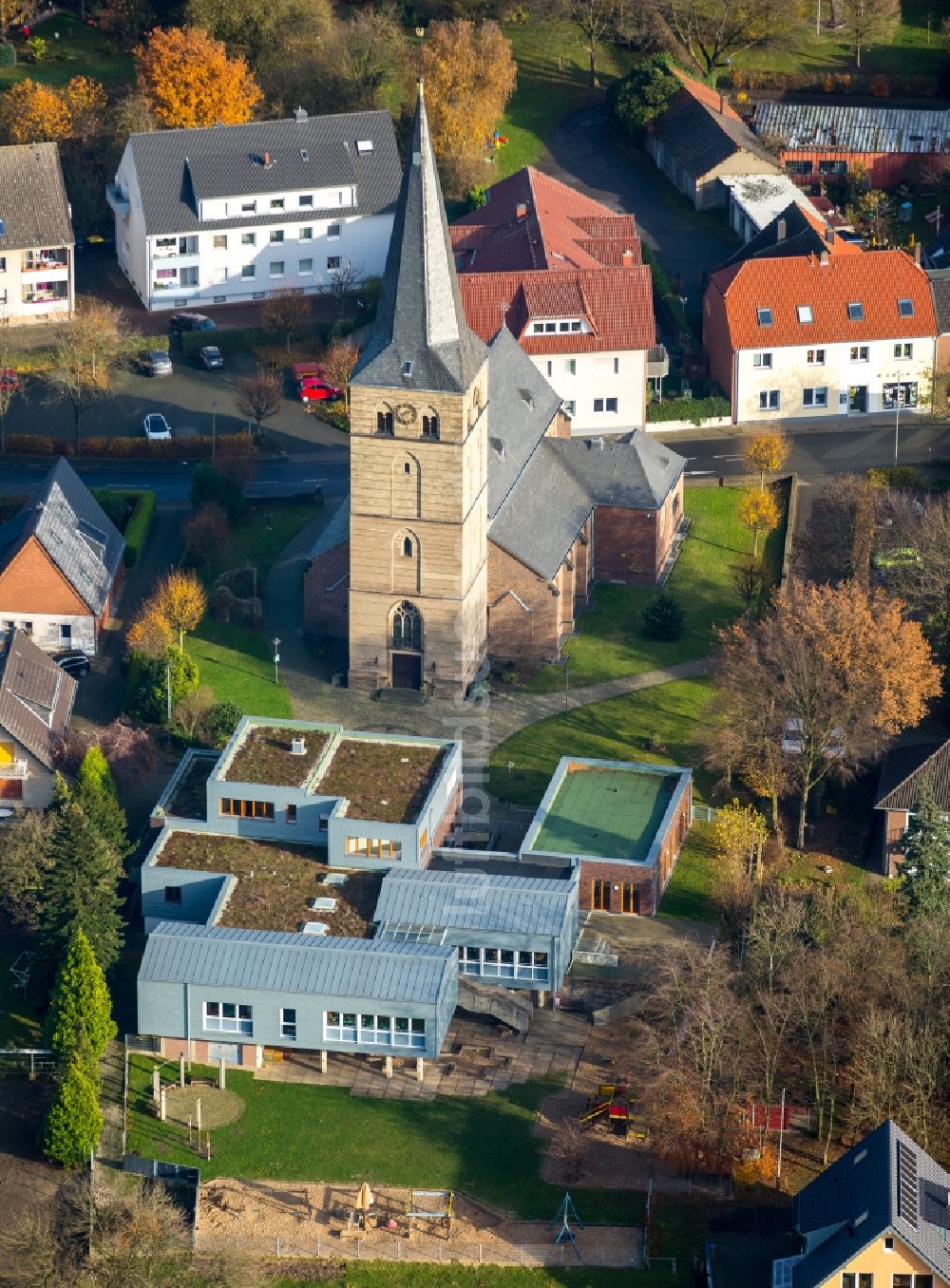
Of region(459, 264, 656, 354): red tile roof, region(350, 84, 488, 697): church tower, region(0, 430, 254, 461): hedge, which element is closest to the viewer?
region(350, 84, 488, 697): church tower

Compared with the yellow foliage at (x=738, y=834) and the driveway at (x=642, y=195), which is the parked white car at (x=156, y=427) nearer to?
the driveway at (x=642, y=195)

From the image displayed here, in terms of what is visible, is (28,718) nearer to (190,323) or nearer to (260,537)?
(260,537)

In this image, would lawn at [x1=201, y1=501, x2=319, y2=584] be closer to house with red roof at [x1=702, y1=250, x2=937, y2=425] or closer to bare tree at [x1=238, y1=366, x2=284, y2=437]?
bare tree at [x1=238, y1=366, x2=284, y2=437]

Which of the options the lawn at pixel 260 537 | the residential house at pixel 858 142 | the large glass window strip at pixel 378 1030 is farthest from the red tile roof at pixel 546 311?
the large glass window strip at pixel 378 1030

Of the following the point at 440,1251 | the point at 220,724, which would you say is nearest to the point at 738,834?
the point at 220,724

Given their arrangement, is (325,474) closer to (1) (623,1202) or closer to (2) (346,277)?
(2) (346,277)

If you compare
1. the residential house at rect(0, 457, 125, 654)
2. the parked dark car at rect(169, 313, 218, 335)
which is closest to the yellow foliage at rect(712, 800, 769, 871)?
the residential house at rect(0, 457, 125, 654)
